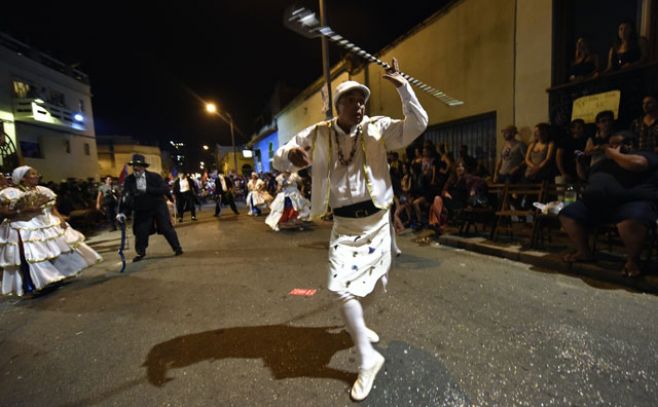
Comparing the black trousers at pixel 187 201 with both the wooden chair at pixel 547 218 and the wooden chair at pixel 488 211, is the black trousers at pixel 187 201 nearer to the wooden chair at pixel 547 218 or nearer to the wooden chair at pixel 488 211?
the wooden chair at pixel 488 211

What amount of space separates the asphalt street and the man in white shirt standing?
52 cm

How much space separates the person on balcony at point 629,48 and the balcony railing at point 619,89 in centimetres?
14

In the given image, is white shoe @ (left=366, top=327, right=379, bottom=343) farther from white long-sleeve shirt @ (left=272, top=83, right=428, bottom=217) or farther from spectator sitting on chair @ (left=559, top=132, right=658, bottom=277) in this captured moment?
spectator sitting on chair @ (left=559, top=132, right=658, bottom=277)

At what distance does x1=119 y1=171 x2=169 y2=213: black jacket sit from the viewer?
626 cm

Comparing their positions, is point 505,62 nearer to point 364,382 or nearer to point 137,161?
point 364,382

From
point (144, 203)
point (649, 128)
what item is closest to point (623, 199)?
point (649, 128)

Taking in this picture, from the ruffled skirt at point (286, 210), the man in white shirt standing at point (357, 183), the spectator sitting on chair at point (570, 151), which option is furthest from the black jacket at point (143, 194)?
the spectator sitting on chair at point (570, 151)

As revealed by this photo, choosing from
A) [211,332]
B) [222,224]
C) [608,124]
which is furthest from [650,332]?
[222,224]

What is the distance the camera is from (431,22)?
9.89 m

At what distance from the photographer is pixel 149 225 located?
21.6ft

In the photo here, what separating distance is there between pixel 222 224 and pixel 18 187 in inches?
269

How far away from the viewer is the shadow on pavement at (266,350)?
2.52m

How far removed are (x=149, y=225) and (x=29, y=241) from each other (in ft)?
6.77

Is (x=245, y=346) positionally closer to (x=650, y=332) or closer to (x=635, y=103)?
(x=650, y=332)
